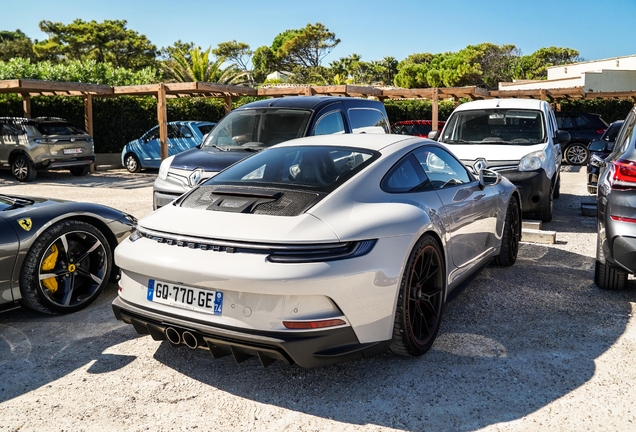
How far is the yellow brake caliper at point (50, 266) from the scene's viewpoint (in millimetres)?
4742

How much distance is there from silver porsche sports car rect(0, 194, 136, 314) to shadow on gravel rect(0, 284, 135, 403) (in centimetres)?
19

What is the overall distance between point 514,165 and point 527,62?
8647 cm

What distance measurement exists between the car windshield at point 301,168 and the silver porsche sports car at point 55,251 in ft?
4.67

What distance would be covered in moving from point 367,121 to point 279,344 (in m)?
6.54

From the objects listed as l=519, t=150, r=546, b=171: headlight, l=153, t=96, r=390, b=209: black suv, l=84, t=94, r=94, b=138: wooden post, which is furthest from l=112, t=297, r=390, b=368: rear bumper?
l=84, t=94, r=94, b=138: wooden post

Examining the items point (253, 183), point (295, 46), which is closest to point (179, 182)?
point (253, 183)

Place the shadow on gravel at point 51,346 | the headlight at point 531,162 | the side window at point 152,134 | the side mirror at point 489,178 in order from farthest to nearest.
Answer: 1. the side window at point 152,134
2. the headlight at point 531,162
3. the side mirror at point 489,178
4. the shadow on gravel at point 51,346

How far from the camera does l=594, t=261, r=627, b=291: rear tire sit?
5.27m

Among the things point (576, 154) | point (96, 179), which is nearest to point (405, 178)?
point (96, 179)

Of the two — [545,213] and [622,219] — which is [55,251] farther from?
[545,213]

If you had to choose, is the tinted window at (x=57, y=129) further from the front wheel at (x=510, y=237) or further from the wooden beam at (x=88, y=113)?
the front wheel at (x=510, y=237)

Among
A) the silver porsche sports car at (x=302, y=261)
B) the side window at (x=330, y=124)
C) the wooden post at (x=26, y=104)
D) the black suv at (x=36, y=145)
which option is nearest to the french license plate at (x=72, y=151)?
the black suv at (x=36, y=145)

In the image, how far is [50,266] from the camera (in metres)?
4.79

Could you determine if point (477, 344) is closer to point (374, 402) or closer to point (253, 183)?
point (374, 402)
